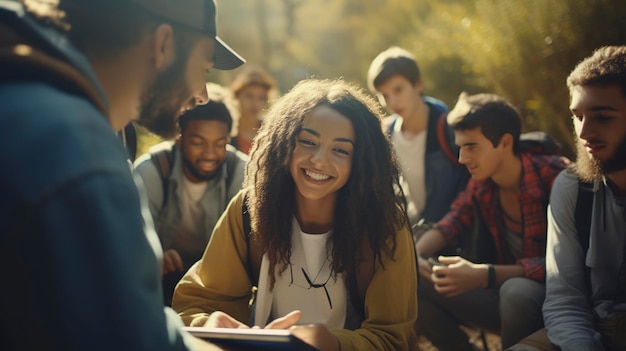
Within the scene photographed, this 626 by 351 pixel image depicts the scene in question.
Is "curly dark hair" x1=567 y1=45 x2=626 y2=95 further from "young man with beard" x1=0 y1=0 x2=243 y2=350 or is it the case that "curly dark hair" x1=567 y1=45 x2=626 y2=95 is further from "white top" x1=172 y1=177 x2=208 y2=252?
"white top" x1=172 y1=177 x2=208 y2=252

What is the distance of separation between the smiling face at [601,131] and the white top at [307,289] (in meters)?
1.17

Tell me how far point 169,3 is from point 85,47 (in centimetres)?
30

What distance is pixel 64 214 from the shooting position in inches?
51.2

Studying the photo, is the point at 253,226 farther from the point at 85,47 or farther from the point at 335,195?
the point at 85,47

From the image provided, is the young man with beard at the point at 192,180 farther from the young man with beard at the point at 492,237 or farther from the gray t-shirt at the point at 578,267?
the gray t-shirt at the point at 578,267

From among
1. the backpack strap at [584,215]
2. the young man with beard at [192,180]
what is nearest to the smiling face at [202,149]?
the young man with beard at [192,180]

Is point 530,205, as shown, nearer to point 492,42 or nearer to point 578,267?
point 578,267

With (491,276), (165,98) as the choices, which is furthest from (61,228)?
(491,276)

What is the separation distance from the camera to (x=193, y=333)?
1.97 m

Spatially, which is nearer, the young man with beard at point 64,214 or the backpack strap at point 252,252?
the young man with beard at point 64,214

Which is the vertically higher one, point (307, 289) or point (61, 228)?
point (61, 228)

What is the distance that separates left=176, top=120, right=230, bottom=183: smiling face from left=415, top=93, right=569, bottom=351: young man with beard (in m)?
1.42

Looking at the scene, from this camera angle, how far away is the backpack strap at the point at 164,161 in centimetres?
423

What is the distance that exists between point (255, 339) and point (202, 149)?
2.56 metres
